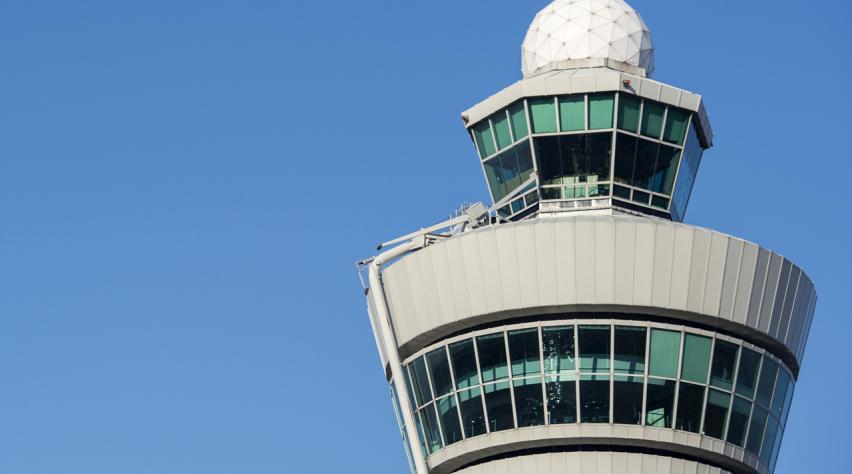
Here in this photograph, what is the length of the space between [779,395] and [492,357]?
37.0 ft

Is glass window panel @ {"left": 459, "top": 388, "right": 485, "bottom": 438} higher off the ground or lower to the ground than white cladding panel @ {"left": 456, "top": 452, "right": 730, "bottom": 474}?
higher

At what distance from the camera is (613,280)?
62.2 metres

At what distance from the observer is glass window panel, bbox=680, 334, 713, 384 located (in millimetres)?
62438

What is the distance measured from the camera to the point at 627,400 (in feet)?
203

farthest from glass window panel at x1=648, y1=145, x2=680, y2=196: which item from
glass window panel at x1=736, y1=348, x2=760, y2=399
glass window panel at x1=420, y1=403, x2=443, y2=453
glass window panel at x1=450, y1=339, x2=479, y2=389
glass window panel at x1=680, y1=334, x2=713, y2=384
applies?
glass window panel at x1=420, y1=403, x2=443, y2=453

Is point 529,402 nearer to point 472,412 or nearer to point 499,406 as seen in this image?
point 499,406

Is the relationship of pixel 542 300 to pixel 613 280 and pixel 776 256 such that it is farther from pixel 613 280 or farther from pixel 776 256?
pixel 776 256

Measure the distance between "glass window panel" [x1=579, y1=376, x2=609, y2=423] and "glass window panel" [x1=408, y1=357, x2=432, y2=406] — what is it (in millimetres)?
6364

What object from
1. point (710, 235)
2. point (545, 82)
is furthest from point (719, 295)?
point (545, 82)

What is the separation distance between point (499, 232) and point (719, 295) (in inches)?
327

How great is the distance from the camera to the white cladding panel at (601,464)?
62.0 m

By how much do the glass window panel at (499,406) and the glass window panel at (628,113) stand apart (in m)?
12.2

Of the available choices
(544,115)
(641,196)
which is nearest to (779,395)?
(641,196)

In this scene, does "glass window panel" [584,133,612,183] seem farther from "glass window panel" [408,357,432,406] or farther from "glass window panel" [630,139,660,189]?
"glass window panel" [408,357,432,406]
